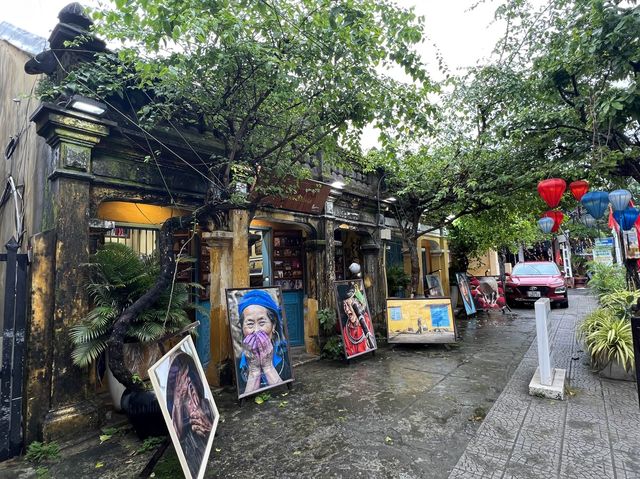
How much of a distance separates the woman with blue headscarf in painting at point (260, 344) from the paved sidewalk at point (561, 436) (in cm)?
255

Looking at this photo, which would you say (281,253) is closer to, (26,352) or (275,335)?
(275,335)

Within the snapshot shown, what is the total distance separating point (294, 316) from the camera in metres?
7.27

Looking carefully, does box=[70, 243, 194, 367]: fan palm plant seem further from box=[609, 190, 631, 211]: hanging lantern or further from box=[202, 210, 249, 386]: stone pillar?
box=[609, 190, 631, 211]: hanging lantern

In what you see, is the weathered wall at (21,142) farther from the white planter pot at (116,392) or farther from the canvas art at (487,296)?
the canvas art at (487,296)

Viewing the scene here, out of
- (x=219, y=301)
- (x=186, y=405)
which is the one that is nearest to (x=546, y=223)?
(x=219, y=301)

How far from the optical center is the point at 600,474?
2586 millimetres

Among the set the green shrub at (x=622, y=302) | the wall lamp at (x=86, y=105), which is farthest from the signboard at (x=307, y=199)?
A: the green shrub at (x=622, y=302)

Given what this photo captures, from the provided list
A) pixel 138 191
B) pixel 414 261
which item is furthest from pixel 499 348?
pixel 138 191

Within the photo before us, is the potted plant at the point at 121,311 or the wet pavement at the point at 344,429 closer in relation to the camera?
the wet pavement at the point at 344,429

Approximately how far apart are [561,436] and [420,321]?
12.3 feet

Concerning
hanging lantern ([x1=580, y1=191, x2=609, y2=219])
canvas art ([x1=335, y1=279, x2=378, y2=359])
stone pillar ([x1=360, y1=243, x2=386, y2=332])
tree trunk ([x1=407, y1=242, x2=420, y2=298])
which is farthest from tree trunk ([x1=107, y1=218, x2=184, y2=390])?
hanging lantern ([x1=580, y1=191, x2=609, y2=219])

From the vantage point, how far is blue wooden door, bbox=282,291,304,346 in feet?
23.6

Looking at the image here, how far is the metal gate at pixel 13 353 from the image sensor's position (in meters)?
3.22

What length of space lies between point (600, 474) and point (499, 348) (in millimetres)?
4325
